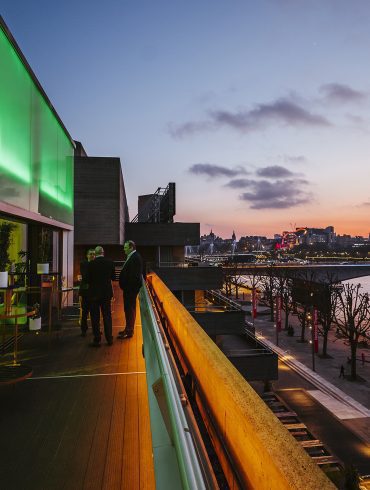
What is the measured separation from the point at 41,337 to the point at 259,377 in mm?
14050

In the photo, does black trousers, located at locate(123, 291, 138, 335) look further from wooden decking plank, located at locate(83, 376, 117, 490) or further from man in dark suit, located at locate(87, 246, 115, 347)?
wooden decking plank, located at locate(83, 376, 117, 490)

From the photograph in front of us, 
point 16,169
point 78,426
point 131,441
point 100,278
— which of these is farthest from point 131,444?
point 16,169

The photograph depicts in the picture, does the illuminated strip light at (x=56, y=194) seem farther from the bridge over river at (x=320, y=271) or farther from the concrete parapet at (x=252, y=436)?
the bridge over river at (x=320, y=271)

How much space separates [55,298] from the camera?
30.1 feet

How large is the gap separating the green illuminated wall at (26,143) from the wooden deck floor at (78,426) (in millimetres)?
3350

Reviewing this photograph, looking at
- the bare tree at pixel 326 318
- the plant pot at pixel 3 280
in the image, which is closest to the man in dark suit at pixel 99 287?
the plant pot at pixel 3 280

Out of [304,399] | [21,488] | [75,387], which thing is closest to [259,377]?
[304,399]

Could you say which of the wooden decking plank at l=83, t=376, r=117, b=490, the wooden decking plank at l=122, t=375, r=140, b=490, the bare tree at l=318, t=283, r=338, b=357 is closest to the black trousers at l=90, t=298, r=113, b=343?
the wooden decking plank at l=83, t=376, r=117, b=490

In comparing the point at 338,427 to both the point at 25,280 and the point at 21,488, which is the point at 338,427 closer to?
the point at 25,280

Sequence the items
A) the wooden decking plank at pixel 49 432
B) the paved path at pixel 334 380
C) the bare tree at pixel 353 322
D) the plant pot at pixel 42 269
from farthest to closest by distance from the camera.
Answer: the bare tree at pixel 353 322, the paved path at pixel 334 380, the plant pot at pixel 42 269, the wooden decking plank at pixel 49 432

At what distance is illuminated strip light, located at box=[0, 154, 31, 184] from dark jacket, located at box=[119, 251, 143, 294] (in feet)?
9.09

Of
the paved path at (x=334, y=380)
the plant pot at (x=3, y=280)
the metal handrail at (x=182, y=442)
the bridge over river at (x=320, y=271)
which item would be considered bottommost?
the paved path at (x=334, y=380)

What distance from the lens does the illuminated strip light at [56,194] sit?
28.0ft

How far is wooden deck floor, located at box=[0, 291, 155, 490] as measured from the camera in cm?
241
